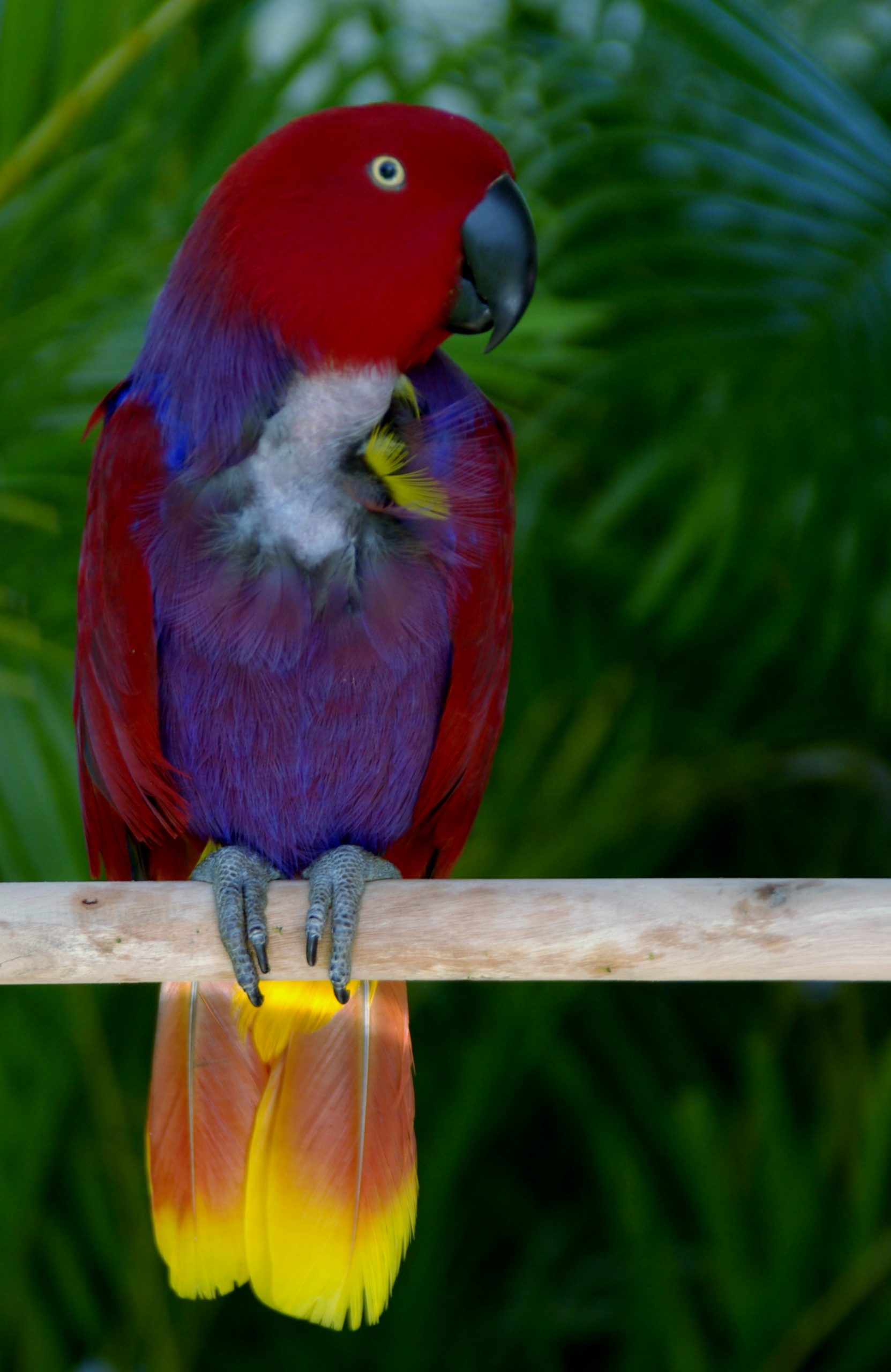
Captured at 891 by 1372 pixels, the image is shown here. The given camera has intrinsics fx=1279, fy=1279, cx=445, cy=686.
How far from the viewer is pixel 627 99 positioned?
1373 mm

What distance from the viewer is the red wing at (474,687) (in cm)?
96

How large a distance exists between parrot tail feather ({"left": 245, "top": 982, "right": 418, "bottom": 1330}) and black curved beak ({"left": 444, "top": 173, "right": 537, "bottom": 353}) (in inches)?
21.2

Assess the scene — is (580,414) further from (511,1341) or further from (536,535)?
(511,1341)

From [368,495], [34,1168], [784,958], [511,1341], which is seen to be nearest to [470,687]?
[368,495]

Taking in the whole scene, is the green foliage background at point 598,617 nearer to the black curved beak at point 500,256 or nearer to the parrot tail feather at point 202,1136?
the parrot tail feather at point 202,1136

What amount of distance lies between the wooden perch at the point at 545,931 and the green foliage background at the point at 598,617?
359 millimetres

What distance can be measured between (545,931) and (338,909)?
15 centimetres

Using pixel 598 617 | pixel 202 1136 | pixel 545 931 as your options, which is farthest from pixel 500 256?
pixel 598 617

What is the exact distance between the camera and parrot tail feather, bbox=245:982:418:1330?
0.98 meters

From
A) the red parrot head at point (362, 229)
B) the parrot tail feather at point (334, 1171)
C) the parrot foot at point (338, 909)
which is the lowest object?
the parrot tail feather at point (334, 1171)

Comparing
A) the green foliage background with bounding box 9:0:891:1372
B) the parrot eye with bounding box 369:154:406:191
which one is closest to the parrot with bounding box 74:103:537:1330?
the parrot eye with bounding box 369:154:406:191

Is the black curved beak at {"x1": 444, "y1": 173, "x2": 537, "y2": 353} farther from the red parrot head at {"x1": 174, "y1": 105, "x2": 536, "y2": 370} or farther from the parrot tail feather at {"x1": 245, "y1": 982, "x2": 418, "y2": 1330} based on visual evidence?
the parrot tail feather at {"x1": 245, "y1": 982, "x2": 418, "y2": 1330}

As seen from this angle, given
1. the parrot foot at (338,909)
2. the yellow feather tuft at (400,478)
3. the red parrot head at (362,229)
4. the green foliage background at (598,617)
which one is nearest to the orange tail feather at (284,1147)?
the parrot foot at (338,909)

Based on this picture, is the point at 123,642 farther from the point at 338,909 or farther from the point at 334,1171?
the point at 334,1171
